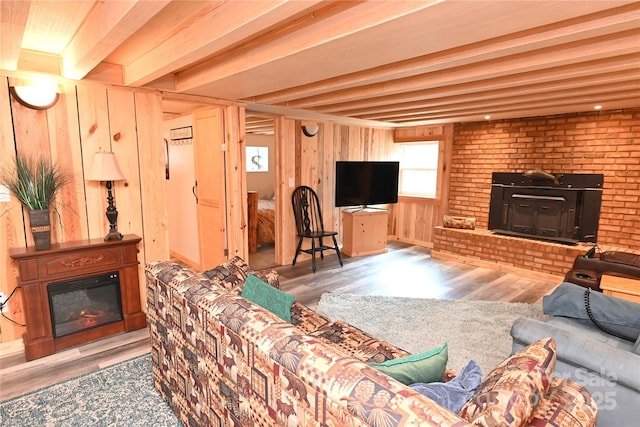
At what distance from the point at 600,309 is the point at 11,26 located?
367cm

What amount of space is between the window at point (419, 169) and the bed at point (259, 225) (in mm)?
2613

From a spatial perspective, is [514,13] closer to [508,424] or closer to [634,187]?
[508,424]

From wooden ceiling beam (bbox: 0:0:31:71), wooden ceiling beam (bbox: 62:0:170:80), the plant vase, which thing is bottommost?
the plant vase

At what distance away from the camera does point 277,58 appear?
2.18 meters

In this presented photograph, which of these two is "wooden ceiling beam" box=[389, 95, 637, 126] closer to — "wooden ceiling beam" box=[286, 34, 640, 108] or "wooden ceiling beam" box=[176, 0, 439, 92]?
"wooden ceiling beam" box=[286, 34, 640, 108]

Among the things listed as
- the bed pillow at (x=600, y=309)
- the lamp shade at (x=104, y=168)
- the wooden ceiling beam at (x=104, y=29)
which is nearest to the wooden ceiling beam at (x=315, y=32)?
the wooden ceiling beam at (x=104, y=29)

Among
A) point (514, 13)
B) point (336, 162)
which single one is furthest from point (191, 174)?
point (514, 13)

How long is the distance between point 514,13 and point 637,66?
1.51 metres

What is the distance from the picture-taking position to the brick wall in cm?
421

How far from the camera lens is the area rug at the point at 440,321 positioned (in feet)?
9.00

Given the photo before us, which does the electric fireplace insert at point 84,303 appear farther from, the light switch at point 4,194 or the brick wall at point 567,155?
the brick wall at point 567,155

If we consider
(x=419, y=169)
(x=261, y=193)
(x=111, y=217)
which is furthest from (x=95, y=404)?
(x=261, y=193)

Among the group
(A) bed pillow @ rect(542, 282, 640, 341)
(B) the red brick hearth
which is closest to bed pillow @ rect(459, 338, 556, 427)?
(A) bed pillow @ rect(542, 282, 640, 341)

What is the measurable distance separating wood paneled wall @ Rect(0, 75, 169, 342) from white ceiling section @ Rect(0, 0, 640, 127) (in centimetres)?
21
